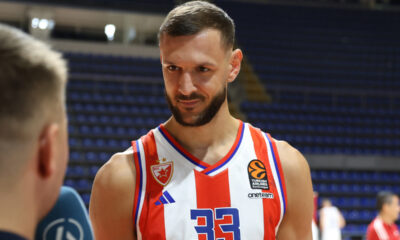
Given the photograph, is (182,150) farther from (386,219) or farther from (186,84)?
(386,219)

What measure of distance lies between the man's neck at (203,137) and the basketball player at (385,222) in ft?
15.0

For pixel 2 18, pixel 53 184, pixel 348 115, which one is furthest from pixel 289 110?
pixel 53 184

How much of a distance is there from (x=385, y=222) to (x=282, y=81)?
26.9 ft

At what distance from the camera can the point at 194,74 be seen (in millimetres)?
1849

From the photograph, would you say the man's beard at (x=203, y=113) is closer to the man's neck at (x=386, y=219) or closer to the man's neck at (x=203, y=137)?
the man's neck at (x=203, y=137)

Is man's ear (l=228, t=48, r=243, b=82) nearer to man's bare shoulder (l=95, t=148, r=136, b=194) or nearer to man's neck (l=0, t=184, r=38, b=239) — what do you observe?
man's bare shoulder (l=95, t=148, r=136, b=194)

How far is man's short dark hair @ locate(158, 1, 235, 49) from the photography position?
1867 millimetres

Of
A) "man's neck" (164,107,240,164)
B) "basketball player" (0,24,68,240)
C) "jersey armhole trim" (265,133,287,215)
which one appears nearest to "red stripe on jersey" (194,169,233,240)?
"man's neck" (164,107,240,164)

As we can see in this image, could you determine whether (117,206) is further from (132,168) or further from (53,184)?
(53,184)

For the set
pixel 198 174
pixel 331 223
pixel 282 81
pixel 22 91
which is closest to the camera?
pixel 22 91

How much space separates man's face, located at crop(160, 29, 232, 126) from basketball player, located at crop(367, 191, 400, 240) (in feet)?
15.6

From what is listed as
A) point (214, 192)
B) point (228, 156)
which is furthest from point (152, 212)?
point (228, 156)

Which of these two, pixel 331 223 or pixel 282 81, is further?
pixel 282 81

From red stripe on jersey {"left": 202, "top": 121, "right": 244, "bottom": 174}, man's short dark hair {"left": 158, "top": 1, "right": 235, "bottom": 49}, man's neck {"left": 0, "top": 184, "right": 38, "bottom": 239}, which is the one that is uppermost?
man's short dark hair {"left": 158, "top": 1, "right": 235, "bottom": 49}
